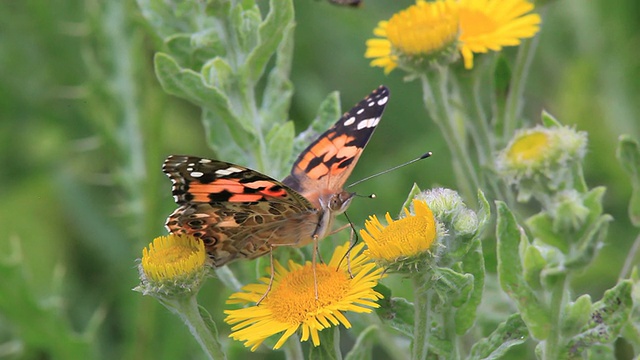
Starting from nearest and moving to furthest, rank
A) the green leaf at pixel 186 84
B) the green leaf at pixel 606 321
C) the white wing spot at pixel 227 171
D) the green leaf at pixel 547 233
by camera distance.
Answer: the green leaf at pixel 547 233
the green leaf at pixel 606 321
the white wing spot at pixel 227 171
the green leaf at pixel 186 84

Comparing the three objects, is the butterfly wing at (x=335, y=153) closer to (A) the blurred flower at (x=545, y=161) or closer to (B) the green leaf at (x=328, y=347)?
(B) the green leaf at (x=328, y=347)

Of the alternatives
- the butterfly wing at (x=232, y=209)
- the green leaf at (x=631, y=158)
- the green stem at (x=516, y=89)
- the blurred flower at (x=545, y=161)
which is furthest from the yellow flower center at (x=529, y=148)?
the green stem at (x=516, y=89)

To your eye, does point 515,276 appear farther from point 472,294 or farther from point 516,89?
point 516,89

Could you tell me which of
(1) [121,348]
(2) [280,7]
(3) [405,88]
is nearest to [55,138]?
(1) [121,348]

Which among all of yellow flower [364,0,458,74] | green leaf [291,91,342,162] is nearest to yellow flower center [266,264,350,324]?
green leaf [291,91,342,162]

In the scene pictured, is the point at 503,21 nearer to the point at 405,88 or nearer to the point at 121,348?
the point at 405,88

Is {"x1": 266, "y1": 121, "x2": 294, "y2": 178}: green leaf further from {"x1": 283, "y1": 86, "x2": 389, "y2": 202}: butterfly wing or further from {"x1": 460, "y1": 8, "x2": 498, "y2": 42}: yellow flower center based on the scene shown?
{"x1": 460, "y1": 8, "x2": 498, "y2": 42}: yellow flower center
